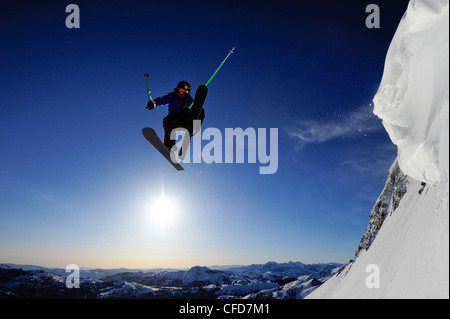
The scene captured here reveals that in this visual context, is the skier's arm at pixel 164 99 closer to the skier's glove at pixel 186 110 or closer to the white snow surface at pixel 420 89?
the skier's glove at pixel 186 110

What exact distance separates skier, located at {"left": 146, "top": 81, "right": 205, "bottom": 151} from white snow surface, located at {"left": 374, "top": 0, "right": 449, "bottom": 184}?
5171 millimetres

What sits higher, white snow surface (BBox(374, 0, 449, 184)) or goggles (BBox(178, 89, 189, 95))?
goggles (BBox(178, 89, 189, 95))

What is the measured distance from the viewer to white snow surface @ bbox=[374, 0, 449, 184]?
4.24 m

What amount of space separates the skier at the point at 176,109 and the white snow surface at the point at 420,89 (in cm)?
517

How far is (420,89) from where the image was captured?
517 centimetres

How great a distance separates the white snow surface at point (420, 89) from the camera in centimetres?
424

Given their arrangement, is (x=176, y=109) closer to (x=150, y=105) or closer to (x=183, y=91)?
(x=183, y=91)

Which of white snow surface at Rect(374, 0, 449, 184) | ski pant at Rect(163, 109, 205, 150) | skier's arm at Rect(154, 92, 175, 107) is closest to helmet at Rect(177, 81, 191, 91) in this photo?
skier's arm at Rect(154, 92, 175, 107)

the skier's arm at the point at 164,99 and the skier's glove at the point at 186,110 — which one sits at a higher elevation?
the skier's arm at the point at 164,99

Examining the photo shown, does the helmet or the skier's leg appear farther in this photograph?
the helmet

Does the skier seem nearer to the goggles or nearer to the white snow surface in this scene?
the goggles

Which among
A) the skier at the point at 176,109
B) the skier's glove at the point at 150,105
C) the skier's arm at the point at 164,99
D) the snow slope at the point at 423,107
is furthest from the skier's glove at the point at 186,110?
the snow slope at the point at 423,107
